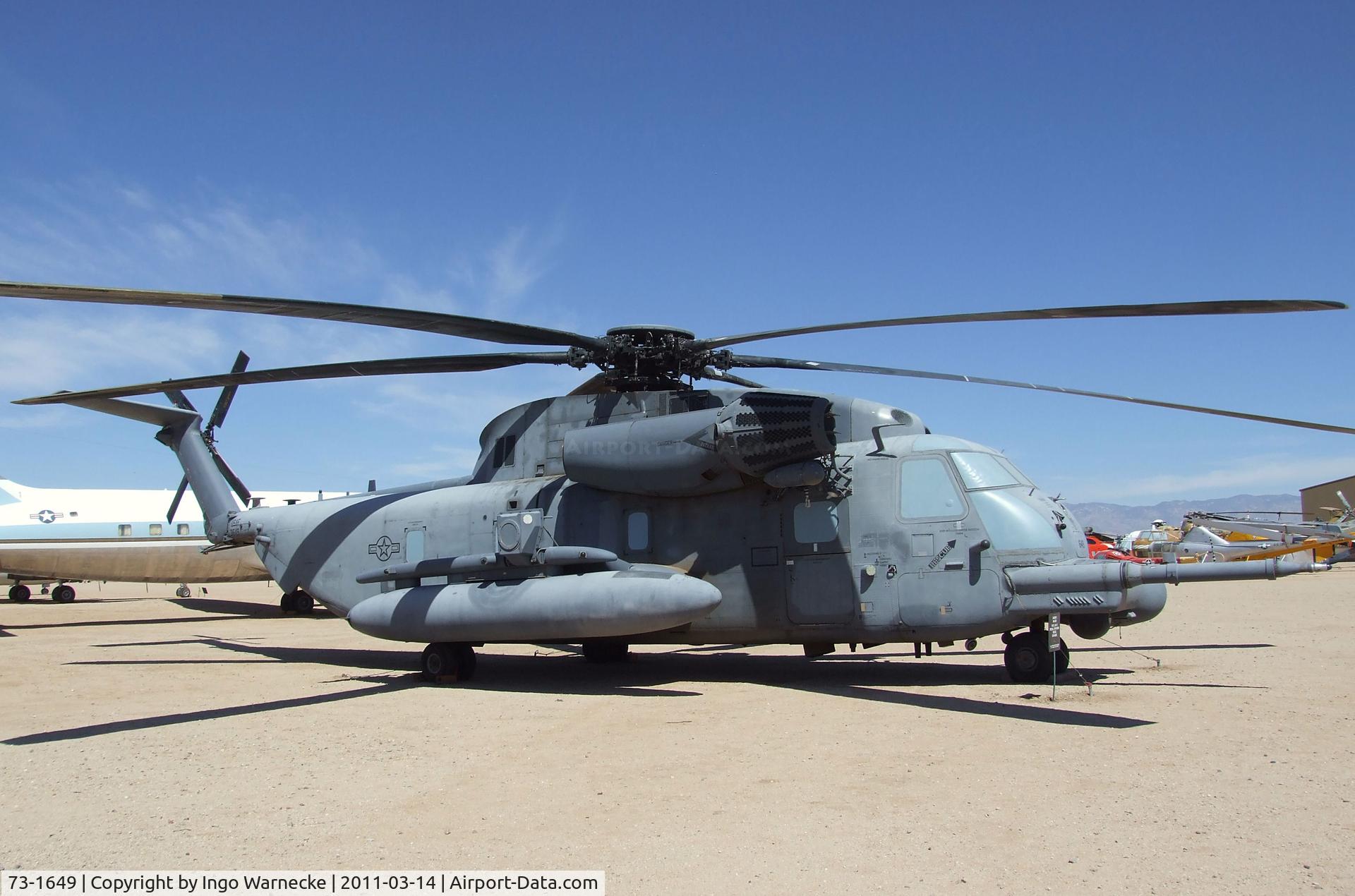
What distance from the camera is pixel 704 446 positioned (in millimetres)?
11164

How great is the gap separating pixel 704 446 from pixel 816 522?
1644mm

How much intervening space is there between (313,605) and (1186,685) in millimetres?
25803

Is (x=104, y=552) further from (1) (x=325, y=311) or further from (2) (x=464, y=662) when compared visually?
(1) (x=325, y=311)

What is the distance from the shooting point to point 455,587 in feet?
39.3

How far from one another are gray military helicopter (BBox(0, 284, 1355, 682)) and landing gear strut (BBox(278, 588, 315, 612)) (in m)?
14.0

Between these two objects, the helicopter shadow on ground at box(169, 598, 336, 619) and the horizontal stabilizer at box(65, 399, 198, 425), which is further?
the helicopter shadow on ground at box(169, 598, 336, 619)

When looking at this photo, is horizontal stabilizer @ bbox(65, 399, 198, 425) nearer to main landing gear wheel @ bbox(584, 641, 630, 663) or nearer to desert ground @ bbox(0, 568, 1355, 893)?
desert ground @ bbox(0, 568, 1355, 893)

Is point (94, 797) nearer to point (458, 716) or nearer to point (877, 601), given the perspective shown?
point (458, 716)

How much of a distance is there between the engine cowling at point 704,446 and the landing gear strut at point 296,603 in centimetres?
1717

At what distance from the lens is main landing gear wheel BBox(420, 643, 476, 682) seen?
480 inches

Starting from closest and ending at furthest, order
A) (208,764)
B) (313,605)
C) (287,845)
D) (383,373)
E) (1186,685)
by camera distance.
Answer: (287,845) < (208,764) < (1186,685) < (383,373) < (313,605)

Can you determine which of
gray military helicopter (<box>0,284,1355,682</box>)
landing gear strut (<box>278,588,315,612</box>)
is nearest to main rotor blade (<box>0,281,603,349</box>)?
gray military helicopter (<box>0,284,1355,682</box>)

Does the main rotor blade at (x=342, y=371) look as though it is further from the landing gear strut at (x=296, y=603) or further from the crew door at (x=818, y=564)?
the landing gear strut at (x=296, y=603)

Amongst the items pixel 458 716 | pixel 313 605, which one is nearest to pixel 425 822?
pixel 458 716
